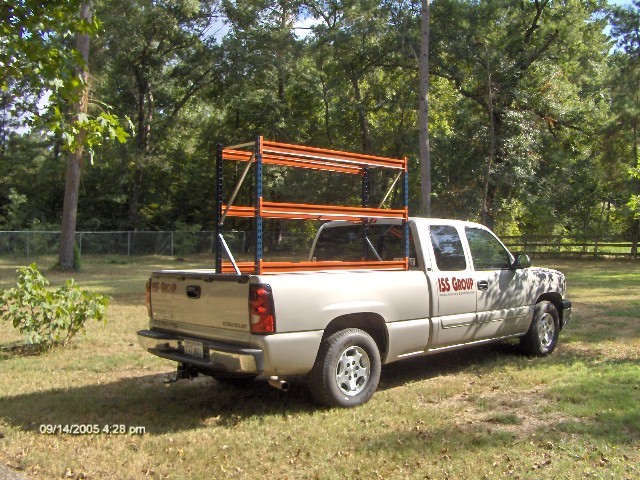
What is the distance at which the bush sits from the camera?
8.02 m

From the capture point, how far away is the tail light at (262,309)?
5.21 metres

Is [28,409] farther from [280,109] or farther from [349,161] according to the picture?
[280,109]

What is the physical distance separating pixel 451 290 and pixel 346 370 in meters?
1.72

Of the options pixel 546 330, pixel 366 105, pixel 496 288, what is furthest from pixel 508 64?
pixel 496 288

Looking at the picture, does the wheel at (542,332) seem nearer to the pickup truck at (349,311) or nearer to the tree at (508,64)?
the pickup truck at (349,311)

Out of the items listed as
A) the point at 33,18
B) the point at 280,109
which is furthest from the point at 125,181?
the point at 33,18

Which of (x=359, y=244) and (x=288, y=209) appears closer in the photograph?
(x=288, y=209)

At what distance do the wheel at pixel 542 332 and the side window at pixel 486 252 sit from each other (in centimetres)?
86

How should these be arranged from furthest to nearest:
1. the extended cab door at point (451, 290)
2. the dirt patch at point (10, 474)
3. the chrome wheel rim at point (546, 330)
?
the chrome wheel rim at point (546, 330) < the extended cab door at point (451, 290) < the dirt patch at point (10, 474)

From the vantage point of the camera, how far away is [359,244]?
7.43 m

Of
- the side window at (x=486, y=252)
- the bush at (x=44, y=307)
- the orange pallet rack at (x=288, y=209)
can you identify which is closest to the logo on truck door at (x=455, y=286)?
the side window at (x=486, y=252)

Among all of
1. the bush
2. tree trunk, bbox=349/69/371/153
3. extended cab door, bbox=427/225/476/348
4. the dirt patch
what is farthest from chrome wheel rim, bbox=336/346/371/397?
tree trunk, bbox=349/69/371/153

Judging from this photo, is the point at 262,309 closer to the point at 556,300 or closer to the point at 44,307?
the point at 44,307
